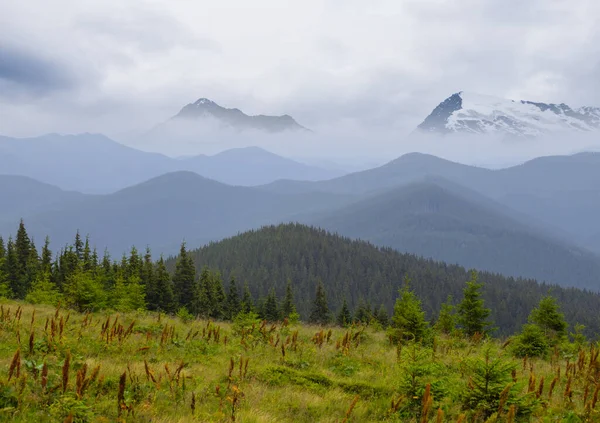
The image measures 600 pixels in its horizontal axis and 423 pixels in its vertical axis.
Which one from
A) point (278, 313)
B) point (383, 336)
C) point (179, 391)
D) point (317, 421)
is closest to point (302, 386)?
point (317, 421)

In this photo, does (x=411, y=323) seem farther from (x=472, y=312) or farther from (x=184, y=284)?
(x=184, y=284)

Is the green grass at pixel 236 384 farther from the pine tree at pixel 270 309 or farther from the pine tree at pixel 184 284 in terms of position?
the pine tree at pixel 270 309

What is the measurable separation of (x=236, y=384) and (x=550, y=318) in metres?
21.5

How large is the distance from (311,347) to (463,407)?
240 inches

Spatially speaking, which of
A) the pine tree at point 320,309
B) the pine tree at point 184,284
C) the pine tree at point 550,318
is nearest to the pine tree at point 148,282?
the pine tree at point 184,284

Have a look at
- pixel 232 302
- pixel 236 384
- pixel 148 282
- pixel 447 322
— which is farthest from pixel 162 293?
pixel 236 384

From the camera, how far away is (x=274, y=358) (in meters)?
11.3

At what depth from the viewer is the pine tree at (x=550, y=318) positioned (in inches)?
867

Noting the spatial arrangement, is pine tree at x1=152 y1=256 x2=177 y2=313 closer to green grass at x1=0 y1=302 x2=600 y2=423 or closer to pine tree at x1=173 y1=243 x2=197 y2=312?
pine tree at x1=173 y1=243 x2=197 y2=312

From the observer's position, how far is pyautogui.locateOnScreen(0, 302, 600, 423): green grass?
6.15 meters

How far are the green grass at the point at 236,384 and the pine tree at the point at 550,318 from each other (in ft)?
35.1

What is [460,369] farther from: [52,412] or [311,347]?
[52,412]

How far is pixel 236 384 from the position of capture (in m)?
8.41

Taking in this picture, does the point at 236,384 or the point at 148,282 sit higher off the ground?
the point at 236,384
